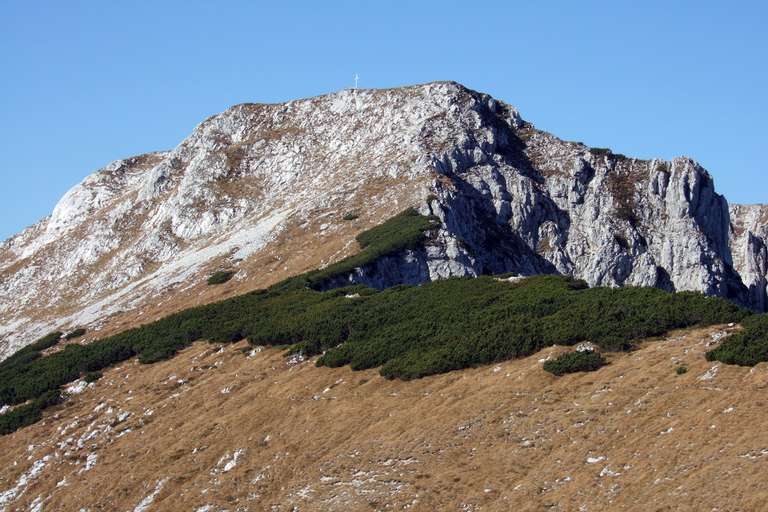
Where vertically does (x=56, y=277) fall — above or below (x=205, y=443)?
above

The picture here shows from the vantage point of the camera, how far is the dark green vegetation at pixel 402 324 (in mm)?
50281

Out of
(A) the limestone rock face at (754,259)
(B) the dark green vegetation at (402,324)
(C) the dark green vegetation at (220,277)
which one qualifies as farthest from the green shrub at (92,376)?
(A) the limestone rock face at (754,259)

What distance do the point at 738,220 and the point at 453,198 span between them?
100072 mm

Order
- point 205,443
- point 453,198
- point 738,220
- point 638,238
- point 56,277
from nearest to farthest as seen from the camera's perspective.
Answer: point 205,443, point 453,198, point 638,238, point 56,277, point 738,220

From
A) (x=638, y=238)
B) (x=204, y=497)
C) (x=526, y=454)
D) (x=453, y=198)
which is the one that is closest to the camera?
(x=526, y=454)

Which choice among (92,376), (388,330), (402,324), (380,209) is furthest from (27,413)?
(380,209)

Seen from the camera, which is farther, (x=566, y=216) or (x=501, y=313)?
(x=566, y=216)

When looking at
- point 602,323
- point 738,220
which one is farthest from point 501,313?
point 738,220

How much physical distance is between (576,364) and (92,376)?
38.3 m

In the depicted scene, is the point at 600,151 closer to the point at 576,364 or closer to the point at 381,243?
the point at 381,243

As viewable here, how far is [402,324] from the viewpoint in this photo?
6122 centimetres

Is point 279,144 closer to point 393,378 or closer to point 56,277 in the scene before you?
point 56,277

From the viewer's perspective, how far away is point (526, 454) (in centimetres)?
3875

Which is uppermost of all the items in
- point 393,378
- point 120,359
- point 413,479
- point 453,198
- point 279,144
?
point 279,144
